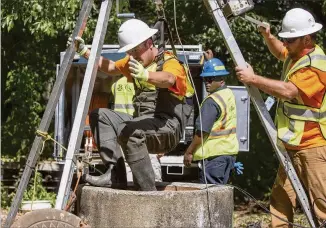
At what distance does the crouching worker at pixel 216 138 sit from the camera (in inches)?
344

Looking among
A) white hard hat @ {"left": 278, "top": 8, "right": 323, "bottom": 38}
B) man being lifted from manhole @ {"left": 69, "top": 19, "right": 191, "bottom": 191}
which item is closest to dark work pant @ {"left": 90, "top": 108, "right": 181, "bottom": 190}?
man being lifted from manhole @ {"left": 69, "top": 19, "right": 191, "bottom": 191}

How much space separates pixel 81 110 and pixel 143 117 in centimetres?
66

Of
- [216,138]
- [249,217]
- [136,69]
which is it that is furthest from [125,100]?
[136,69]

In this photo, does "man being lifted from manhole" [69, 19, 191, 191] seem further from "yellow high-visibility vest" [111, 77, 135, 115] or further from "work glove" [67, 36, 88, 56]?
"yellow high-visibility vest" [111, 77, 135, 115]

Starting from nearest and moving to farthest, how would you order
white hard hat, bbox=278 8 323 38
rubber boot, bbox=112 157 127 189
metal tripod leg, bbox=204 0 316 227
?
1. metal tripod leg, bbox=204 0 316 227
2. white hard hat, bbox=278 8 323 38
3. rubber boot, bbox=112 157 127 189

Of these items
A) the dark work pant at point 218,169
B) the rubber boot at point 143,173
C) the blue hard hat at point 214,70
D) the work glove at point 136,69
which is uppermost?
the work glove at point 136,69

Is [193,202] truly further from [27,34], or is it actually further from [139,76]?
[27,34]

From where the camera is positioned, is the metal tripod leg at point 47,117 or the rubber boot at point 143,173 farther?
the rubber boot at point 143,173

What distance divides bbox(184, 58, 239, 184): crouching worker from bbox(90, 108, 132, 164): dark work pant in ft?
4.82

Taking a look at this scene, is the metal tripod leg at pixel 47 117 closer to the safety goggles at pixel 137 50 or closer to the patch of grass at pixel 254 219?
the safety goggles at pixel 137 50

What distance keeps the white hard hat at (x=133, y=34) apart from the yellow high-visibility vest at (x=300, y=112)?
47.9 inches

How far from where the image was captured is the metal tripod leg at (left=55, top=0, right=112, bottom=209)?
6.45 meters

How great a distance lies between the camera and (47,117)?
267 inches

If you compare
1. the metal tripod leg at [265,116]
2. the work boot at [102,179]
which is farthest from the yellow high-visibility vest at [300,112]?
the work boot at [102,179]
